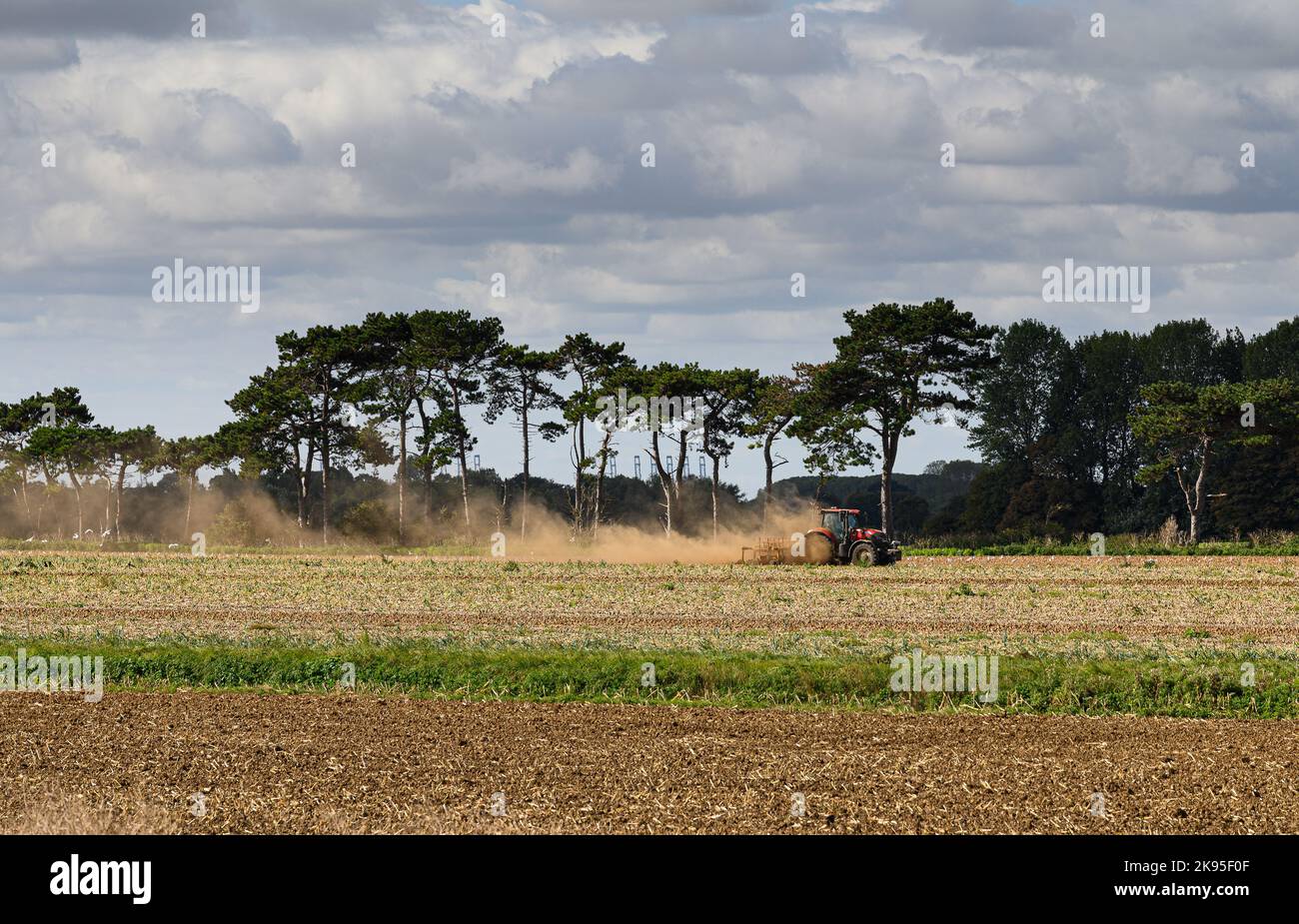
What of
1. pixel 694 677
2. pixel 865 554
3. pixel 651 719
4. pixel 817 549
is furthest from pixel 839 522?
pixel 651 719

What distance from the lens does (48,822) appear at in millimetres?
15672

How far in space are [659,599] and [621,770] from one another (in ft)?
81.1

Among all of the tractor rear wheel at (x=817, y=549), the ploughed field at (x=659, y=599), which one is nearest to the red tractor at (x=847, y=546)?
the tractor rear wheel at (x=817, y=549)

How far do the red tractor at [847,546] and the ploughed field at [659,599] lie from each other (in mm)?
1158

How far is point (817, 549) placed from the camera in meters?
60.2

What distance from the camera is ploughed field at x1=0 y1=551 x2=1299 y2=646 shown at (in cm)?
3522

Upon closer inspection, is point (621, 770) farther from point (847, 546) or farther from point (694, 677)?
point (847, 546)

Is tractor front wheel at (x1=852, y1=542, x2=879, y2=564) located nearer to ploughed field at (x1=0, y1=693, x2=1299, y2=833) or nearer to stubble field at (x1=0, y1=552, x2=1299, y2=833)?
stubble field at (x1=0, y1=552, x2=1299, y2=833)

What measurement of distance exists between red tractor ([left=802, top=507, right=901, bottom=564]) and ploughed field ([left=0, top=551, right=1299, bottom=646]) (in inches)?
45.6

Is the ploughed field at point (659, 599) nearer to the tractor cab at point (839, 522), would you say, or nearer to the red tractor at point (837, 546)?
the red tractor at point (837, 546)

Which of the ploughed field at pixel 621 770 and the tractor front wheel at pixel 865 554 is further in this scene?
the tractor front wheel at pixel 865 554

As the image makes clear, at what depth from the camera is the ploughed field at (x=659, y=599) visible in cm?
3522
